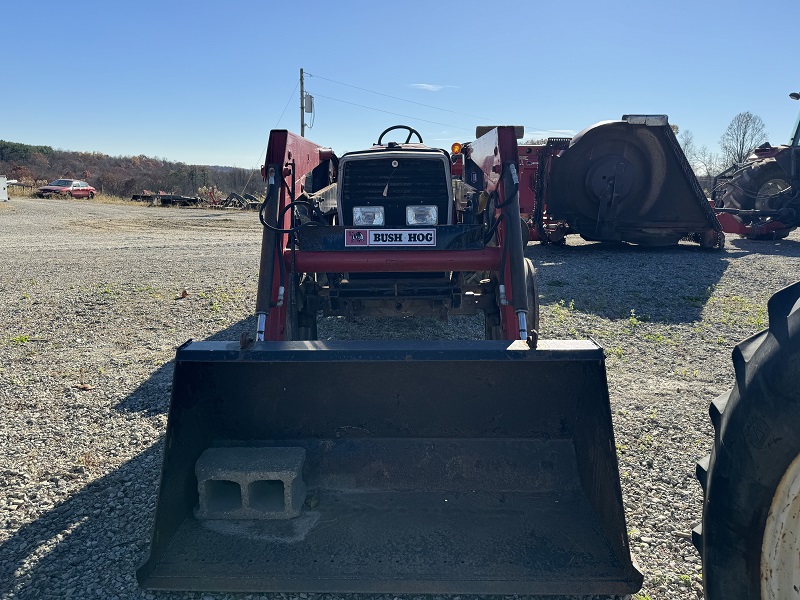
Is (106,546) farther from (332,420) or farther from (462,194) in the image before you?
(462,194)

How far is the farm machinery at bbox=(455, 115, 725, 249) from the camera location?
11.7m

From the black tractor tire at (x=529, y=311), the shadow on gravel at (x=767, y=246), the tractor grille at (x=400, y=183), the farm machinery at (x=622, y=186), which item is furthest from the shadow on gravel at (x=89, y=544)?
the shadow on gravel at (x=767, y=246)

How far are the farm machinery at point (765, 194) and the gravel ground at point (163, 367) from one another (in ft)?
3.45

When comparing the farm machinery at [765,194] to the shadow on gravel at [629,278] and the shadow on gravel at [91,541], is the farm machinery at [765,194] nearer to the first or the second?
the shadow on gravel at [629,278]

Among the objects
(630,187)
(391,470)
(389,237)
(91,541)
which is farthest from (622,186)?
(91,541)

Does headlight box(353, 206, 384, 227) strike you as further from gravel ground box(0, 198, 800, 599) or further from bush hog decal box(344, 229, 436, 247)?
gravel ground box(0, 198, 800, 599)

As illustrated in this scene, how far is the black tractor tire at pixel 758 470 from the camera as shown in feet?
5.43

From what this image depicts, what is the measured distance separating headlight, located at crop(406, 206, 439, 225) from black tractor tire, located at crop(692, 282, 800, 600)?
343 cm

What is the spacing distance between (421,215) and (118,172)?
7354cm

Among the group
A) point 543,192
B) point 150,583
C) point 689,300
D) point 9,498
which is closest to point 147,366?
point 9,498

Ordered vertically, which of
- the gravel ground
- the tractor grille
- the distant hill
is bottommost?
the gravel ground

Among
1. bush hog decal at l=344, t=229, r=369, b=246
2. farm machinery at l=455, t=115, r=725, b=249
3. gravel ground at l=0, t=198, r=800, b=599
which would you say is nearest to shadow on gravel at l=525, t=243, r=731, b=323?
gravel ground at l=0, t=198, r=800, b=599

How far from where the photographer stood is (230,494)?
3010 mm

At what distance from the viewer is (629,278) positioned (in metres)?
9.90
